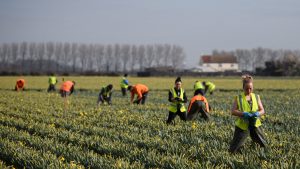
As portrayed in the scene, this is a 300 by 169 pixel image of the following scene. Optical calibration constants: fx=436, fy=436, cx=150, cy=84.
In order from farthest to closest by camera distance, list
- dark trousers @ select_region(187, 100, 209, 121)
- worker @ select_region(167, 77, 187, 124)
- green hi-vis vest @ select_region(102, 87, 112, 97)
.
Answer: green hi-vis vest @ select_region(102, 87, 112, 97) → dark trousers @ select_region(187, 100, 209, 121) → worker @ select_region(167, 77, 187, 124)

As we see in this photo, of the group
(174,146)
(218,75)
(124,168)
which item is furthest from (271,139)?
(218,75)

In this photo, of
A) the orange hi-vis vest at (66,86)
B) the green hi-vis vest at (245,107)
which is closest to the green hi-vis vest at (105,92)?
the orange hi-vis vest at (66,86)

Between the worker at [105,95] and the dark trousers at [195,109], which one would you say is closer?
the dark trousers at [195,109]

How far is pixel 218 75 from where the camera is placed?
89.6m

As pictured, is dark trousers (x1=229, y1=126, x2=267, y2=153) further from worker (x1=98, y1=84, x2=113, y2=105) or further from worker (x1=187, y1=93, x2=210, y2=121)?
worker (x1=98, y1=84, x2=113, y2=105)

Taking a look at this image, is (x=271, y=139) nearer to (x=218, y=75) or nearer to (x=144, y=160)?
(x=144, y=160)

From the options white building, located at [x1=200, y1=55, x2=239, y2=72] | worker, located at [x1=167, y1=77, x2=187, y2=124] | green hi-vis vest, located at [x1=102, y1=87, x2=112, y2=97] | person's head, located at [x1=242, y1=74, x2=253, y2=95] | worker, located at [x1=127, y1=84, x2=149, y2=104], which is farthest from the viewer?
white building, located at [x1=200, y1=55, x2=239, y2=72]

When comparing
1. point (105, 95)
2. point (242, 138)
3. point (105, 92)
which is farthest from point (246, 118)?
point (105, 95)

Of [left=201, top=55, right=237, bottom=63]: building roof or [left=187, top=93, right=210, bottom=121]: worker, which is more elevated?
[left=201, top=55, right=237, bottom=63]: building roof

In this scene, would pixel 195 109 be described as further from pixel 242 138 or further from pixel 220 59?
pixel 220 59

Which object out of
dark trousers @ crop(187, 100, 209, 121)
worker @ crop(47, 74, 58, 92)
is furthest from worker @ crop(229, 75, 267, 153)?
worker @ crop(47, 74, 58, 92)

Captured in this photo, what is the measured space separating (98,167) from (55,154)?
1.51 metres

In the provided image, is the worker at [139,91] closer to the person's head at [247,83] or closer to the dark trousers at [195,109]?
the dark trousers at [195,109]

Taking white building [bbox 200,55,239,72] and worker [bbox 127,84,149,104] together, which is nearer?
worker [bbox 127,84,149,104]
